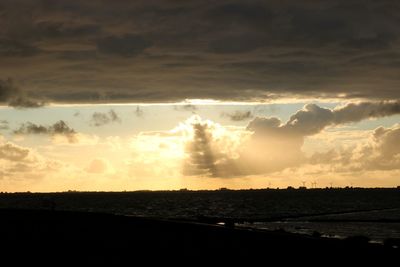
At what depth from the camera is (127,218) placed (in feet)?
200

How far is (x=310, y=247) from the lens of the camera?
39.2 metres

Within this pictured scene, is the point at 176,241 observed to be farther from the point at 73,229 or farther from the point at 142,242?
the point at 73,229

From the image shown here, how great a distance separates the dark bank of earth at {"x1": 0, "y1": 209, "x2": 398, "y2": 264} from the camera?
111 feet

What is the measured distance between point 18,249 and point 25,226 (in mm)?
16534

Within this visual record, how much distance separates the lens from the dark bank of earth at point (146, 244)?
33812 millimetres

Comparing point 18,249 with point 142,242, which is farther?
point 142,242

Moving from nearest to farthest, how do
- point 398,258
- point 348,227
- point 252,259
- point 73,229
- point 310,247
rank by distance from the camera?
1. point 252,259
2. point 398,258
3. point 310,247
4. point 73,229
5. point 348,227

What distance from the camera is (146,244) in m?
38.7

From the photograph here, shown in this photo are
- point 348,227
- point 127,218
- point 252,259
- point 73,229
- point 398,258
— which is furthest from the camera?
point 348,227

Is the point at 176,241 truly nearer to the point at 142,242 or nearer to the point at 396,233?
the point at 142,242

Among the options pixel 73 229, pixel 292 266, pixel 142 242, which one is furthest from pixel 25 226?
pixel 292 266

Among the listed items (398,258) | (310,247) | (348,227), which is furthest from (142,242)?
(348,227)

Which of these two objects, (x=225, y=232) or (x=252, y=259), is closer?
(x=252, y=259)

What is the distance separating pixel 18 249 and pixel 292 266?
15390 millimetres
